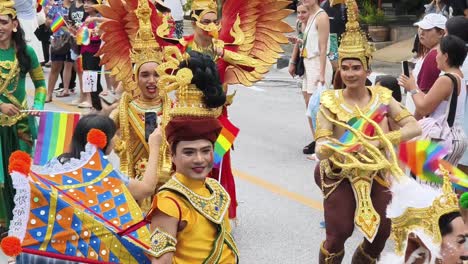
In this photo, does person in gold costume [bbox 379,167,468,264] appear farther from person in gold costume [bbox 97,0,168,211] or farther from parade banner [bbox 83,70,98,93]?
parade banner [bbox 83,70,98,93]

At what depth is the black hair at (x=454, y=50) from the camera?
7445mm

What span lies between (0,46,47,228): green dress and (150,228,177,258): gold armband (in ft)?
11.6

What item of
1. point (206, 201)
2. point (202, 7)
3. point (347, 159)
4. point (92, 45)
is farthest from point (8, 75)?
point (92, 45)

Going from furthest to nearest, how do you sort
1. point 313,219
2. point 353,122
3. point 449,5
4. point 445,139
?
point 449,5 < point 313,219 < point 445,139 < point 353,122

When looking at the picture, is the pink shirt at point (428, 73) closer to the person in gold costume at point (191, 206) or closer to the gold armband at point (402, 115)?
the gold armband at point (402, 115)

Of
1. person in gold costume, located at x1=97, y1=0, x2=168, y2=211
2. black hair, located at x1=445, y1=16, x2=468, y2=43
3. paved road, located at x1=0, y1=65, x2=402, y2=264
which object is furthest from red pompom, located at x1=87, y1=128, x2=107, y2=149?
black hair, located at x1=445, y1=16, x2=468, y2=43

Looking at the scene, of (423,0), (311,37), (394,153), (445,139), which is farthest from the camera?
(423,0)

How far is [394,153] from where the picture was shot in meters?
4.52

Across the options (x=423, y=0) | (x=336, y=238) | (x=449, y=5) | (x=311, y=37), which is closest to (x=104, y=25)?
(x=336, y=238)

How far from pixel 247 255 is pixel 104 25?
211cm

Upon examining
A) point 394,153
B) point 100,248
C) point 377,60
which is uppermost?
point 394,153

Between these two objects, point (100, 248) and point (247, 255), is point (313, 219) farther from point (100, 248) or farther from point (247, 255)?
point (100, 248)

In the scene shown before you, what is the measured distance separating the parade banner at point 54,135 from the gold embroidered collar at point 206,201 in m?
1.68

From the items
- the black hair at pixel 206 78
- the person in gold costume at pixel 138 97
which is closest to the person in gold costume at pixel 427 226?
the black hair at pixel 206 78
